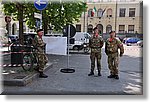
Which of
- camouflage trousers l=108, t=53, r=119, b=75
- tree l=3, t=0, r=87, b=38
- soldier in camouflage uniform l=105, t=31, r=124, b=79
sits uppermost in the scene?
tree l=3, t=0, r=87, b=38

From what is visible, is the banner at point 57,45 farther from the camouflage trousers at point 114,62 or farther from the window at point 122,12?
the window at point 122,12

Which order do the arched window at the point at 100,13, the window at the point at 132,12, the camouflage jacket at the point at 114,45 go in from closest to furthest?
1. the camouflage jacket at the point at 114,45
2. the window at the point at 132,12
3. the arched window at the point at 100,13

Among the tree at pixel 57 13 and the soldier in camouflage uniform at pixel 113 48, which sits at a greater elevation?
the tree at pixel 57 13

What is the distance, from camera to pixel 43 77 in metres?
8.67

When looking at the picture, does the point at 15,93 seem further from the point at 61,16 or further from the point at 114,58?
the point at 61,16

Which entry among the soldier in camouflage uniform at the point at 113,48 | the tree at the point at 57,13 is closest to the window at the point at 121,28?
the tree at the point at 57,13

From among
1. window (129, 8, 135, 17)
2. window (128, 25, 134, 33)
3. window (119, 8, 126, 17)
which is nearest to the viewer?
window (129, 8, 135, 17)

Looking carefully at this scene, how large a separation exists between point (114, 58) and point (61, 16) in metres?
10.1

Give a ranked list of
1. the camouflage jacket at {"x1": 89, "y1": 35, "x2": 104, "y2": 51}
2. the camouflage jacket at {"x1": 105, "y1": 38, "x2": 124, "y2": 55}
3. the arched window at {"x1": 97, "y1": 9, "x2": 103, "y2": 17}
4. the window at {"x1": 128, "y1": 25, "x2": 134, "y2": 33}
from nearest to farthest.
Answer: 1. the camouflage jacket at {"x1": 105, "y1": 38, "x2": 124, "y2": 55}
2. the camouflage jacket at {"x1": 89, "y1": 35, "x2": 104, "y2": 51}
3. the window at {"x1": 128, "y1": 25, "x2": 134, "y2": 33}
4. the arched window at {"x1": 97, "y1": 9, "x2": 103, "y2": 17}

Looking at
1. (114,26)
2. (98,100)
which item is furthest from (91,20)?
(98,100)

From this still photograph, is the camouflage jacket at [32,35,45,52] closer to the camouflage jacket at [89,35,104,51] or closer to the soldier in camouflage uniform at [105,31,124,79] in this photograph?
the camouflage jacket at [89,35,104,51]

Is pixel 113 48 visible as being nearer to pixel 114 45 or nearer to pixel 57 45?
pixel 114 45

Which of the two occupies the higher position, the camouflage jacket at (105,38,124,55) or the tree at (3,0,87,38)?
the tree at (3,0,87,38)

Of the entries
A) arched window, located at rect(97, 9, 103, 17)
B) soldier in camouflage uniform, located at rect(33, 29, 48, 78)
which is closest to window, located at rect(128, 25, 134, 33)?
arched window, located at rect(97, 9, 103, 17)
